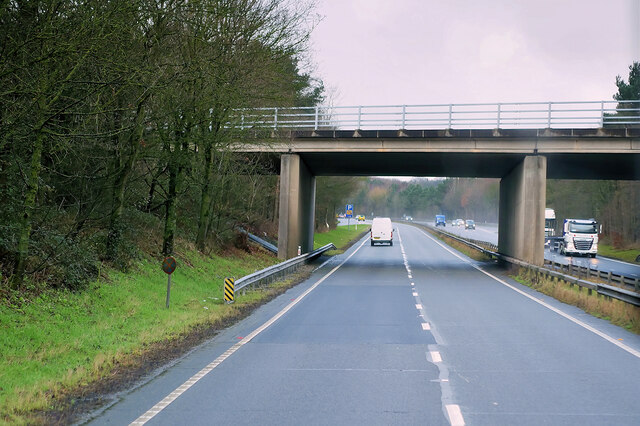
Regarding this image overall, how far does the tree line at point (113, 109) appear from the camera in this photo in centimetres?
1069

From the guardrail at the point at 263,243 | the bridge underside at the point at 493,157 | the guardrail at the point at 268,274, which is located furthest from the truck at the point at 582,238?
the guardrail at the point at 268,274

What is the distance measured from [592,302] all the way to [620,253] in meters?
42.8

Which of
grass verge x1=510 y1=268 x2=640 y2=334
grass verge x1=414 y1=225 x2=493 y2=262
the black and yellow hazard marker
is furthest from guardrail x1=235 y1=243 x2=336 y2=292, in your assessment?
grass verge x1=414 y1=225 x2=493 y2=262

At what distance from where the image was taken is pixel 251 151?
1251 inches

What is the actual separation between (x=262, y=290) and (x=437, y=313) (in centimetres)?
688

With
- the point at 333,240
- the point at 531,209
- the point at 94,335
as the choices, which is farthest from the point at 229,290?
the point at 333,240

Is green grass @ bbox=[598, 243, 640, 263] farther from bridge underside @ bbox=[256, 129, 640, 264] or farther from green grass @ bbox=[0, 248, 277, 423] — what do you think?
green grass @ bbox=[0, 248, 277, 423]

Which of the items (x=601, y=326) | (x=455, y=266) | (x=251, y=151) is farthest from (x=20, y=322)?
(x=455, y=266)

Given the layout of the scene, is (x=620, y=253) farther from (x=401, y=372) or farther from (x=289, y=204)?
(x=401, y=372)

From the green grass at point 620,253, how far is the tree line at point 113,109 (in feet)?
116

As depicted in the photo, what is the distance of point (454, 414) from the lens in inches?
268

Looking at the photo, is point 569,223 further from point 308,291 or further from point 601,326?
point 601,326

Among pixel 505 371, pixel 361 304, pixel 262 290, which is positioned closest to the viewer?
pixel 505 371

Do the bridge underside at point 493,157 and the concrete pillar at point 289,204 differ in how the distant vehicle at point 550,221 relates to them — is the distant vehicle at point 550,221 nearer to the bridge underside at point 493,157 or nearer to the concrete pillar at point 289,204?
the bridge underside at point 493,157
